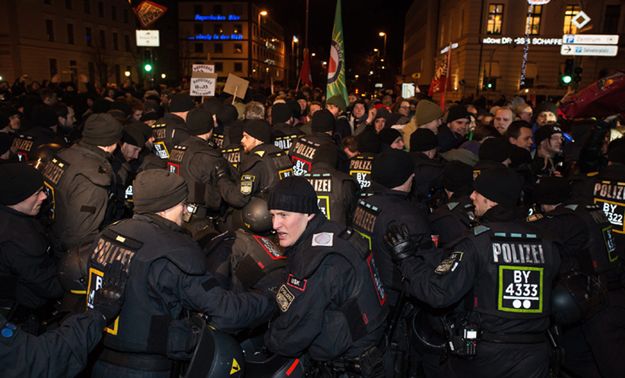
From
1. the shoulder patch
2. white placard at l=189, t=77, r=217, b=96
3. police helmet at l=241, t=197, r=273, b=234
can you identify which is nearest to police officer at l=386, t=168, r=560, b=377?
the shoulder patch

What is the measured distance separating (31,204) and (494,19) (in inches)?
1836

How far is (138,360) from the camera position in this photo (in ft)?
10.3

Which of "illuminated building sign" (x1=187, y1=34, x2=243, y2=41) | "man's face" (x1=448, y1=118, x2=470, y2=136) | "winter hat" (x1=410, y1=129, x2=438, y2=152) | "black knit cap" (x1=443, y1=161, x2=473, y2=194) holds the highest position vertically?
"illuminated building sign" (x1=187, y1=34, x2=243, y2=41)

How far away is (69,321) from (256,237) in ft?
→ 5.51

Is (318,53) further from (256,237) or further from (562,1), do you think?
(256,237)

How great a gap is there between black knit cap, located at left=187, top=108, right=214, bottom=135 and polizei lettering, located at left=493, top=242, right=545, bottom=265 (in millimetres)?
4628

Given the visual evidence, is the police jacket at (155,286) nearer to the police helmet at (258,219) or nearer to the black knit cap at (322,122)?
the police helmet at (258,219)

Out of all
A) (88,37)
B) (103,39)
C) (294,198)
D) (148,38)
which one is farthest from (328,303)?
(103,39)

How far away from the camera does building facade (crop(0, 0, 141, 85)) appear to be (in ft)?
130

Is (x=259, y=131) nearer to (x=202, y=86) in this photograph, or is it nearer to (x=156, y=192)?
(x=156, y=192)

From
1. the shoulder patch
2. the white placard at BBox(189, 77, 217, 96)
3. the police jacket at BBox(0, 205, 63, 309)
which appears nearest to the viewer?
the shoulder patch

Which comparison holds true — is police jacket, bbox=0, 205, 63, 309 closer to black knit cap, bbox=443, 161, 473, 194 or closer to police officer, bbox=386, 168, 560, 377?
police officer, bbox=386, 168, 560, 377

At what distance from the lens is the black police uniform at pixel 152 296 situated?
302 centimetres

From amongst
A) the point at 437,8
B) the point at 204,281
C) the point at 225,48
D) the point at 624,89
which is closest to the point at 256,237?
the point at 204,281
